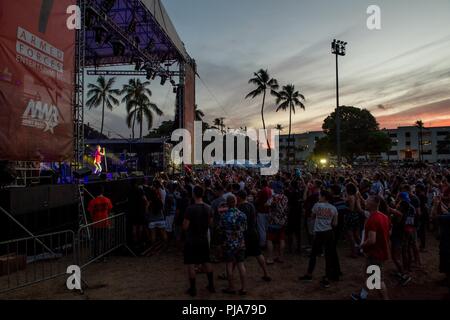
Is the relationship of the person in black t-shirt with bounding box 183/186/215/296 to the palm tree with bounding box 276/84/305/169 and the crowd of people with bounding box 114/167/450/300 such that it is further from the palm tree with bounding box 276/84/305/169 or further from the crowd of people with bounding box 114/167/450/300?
the palm tree with bounding box 276/84/305/169

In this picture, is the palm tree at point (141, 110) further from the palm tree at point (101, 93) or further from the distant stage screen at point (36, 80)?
the distant stage screen at point (36, 80)

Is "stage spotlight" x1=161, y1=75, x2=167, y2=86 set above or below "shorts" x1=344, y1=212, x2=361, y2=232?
above

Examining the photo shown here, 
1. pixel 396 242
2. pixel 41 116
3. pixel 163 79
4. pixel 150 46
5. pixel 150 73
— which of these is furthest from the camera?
pixel 163 79

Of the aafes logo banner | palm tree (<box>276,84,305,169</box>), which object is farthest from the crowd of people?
palm tree (<box>276,84,305,169</box>)

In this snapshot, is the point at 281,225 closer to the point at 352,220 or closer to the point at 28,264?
the point at 352,220

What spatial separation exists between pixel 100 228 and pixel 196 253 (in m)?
2.92

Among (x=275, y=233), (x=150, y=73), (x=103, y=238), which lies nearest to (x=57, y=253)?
(x=103, y=238)

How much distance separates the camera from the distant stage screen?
7125 millimetres

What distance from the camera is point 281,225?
718 centimetres

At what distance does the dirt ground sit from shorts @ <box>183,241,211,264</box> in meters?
0.64

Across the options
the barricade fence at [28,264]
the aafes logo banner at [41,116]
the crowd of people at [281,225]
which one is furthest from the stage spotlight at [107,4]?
the barricade fence at [28,264]

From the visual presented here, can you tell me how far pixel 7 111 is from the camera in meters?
7.14

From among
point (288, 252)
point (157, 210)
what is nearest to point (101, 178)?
point (157, 210)
